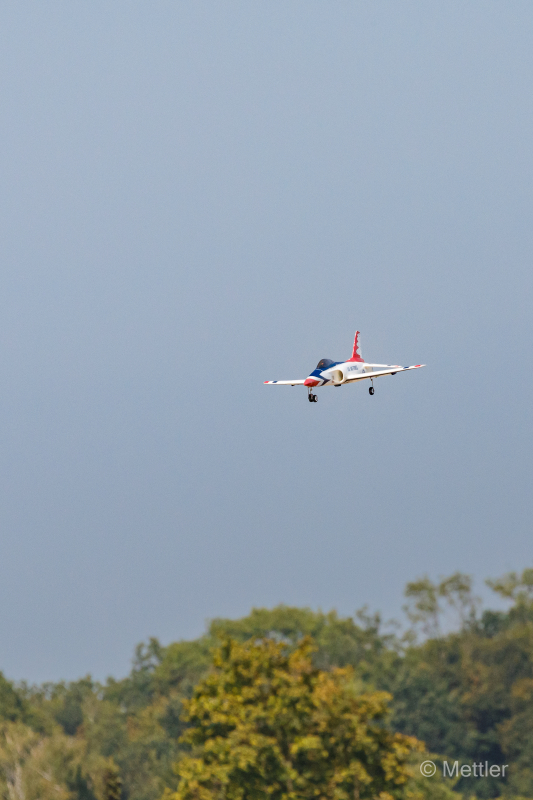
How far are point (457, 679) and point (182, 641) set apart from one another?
5363cm

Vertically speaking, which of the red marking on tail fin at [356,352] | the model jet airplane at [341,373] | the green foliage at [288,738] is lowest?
the green foliage at [288,738]

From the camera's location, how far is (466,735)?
150m

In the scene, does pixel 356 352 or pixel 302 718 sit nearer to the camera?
pixel 356 352

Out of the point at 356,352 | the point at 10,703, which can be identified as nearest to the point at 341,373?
the point at 356,352

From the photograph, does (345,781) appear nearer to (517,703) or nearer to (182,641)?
(517,703)

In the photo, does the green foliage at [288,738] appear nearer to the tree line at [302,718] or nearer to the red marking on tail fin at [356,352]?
the tree line at [302,718]

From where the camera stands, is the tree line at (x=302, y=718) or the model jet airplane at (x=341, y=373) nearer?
the model jet airplane at (x=341, y=373)

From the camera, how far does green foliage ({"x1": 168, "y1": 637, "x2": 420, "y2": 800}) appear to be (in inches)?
2650

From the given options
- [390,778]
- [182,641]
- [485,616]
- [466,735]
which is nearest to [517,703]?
[466,735]

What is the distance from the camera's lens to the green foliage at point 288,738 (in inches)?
2650

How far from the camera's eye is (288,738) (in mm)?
68375

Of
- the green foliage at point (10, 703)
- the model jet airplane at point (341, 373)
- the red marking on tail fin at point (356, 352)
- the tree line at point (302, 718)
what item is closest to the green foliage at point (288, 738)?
the tree line at point (302, 718)

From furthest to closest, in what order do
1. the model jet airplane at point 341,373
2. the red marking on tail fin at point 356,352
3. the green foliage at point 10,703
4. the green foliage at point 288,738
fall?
the green foliage at point 10,703
the green foliage at point 288,738
the red marking on tail fin at point 356,352
the model jet airplane at point 341,373

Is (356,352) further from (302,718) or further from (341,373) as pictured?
(302,718)
